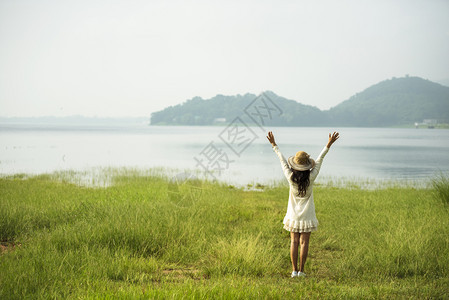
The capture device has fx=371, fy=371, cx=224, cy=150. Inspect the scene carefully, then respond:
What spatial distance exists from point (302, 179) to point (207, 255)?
2.13 metres

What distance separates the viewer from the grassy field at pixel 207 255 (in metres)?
4.45

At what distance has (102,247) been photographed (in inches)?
244

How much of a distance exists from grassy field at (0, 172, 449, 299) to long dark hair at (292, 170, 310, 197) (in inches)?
47.5

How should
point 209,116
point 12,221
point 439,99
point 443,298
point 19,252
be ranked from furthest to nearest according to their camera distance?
1. point 439,99
2. point 209,116
3. point 12,221
4. point 19,252
5. point 443,298

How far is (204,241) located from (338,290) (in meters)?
2.70

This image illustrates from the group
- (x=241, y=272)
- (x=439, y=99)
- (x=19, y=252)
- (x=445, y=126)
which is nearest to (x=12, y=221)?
(x=19, y=252)

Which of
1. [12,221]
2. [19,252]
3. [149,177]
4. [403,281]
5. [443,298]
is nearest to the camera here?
[443,298]

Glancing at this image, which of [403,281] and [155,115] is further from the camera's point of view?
[155,115]

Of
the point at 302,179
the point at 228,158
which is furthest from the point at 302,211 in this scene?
the point at 228,158

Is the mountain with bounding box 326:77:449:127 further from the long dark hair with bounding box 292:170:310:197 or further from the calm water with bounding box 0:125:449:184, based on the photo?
the long dark hair with bounding box 292:170:310:197

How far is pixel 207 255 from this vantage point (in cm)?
604

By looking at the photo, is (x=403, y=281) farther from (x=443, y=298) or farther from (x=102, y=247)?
(x=102, y=247)

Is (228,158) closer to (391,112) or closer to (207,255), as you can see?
(207,255)

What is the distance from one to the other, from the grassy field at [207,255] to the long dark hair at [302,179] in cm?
121
